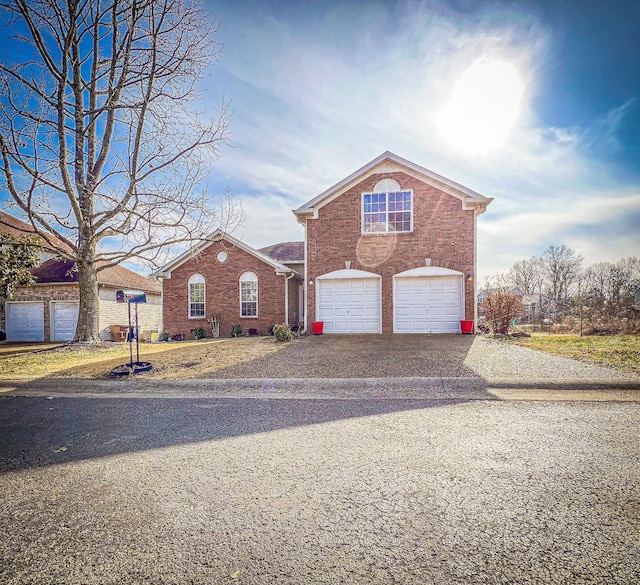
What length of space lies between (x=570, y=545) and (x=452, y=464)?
3.55ft

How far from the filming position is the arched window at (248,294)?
57.0ft

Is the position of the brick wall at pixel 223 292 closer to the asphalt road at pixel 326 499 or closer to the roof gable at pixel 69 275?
the roof gable at pixel 69 275

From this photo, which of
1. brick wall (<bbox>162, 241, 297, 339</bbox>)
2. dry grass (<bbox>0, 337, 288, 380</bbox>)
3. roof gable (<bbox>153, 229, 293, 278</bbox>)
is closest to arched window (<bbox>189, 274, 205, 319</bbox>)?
brick wall (<bbox>162, 241, 297, 339</bbox>)

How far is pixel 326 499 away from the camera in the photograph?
252 centimetres

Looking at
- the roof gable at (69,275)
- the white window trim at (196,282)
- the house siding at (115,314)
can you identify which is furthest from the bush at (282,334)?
the house siding at (115,314)

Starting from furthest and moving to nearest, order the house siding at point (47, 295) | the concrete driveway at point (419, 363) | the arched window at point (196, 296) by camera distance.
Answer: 1. the house siding at point (47, 295)
2. the arched window at point (196, 296)
3. the concrete driveway at point (419, 363)

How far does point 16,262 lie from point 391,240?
15702 mm

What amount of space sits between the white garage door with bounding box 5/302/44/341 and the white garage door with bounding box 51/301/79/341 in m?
0.64

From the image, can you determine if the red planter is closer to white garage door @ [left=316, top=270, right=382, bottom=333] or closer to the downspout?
white garage door @ [left=316, top=270, right=382, bottom=333]

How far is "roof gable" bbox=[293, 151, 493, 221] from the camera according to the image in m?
13.7

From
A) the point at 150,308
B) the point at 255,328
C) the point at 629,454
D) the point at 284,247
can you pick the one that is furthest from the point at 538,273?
the point at 629,454

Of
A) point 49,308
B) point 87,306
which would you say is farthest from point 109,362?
point 49,308

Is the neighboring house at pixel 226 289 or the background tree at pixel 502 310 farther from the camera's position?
the neighboring house at pixel 226 289

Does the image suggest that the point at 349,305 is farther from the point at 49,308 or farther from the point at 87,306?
the point at 49,308
